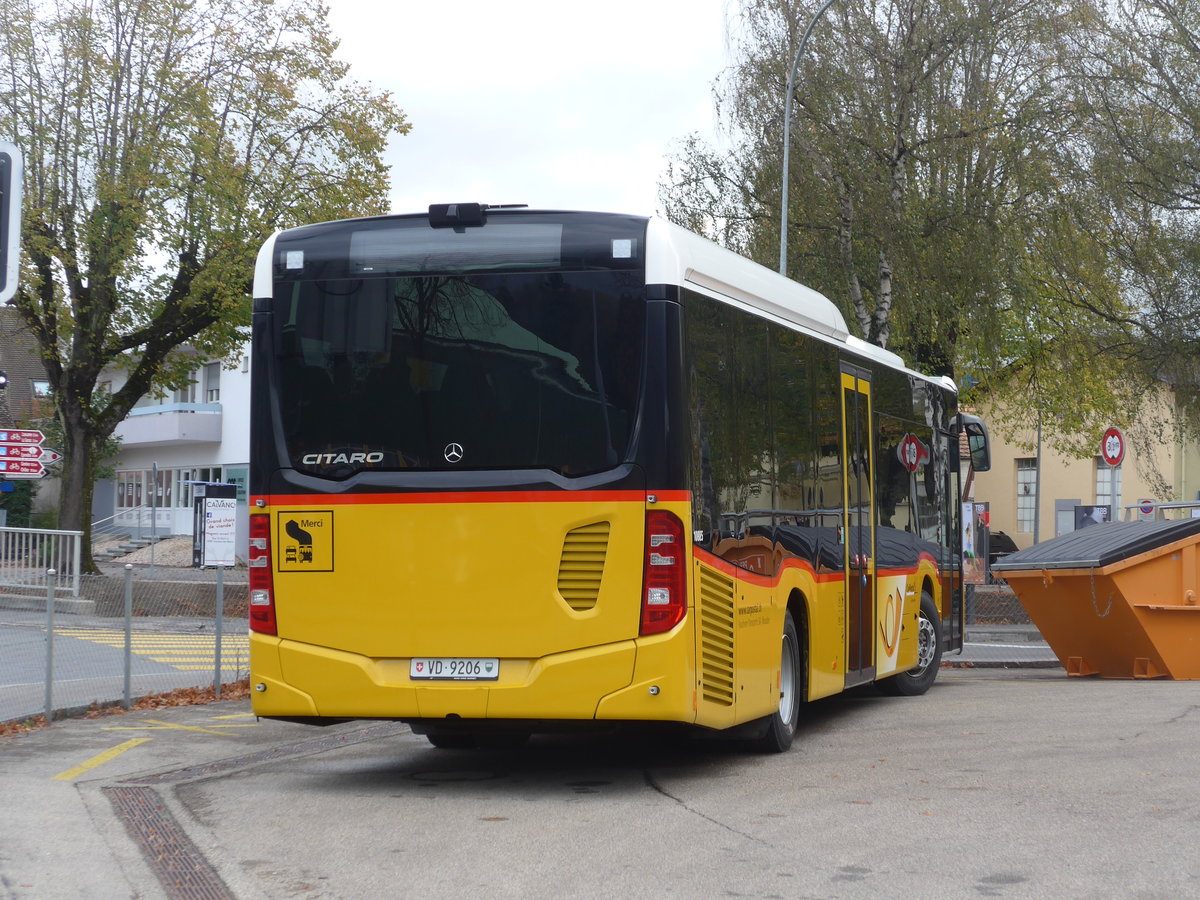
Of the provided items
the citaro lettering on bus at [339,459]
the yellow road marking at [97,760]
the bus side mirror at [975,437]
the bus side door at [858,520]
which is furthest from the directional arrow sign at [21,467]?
the citaro lettering on bus at [339,459]

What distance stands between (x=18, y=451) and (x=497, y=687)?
24.6 meters

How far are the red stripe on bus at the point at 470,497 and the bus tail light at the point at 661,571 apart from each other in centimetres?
12

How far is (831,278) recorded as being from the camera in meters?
31.1

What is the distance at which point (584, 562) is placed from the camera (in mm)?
8727

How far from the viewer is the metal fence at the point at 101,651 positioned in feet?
41.6

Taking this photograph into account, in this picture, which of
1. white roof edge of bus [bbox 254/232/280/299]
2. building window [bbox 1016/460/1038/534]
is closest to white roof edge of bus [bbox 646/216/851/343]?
white roof edge of bus [bbox 254/232/280/299]

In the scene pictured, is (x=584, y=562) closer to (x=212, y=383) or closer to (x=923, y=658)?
(x=923, y=658)

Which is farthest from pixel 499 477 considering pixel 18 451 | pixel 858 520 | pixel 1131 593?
pixel 18 451

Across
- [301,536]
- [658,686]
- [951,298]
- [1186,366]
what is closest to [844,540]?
[658,686]

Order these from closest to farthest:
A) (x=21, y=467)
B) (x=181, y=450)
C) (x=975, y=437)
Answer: (x=975, y=437) → (x=21, y=467) → (x=181, y=450)

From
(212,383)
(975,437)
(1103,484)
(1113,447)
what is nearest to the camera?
(975,437)

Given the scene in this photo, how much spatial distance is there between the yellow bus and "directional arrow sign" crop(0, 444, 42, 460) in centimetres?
2336

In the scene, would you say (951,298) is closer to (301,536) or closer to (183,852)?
(301,536)

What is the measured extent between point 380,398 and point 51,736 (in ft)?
14.3
